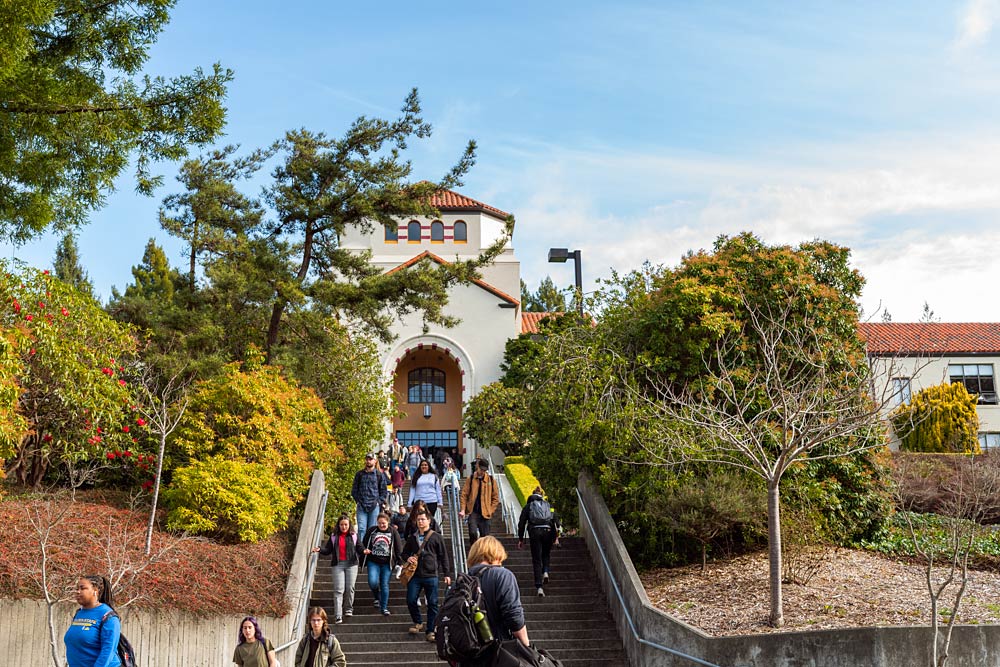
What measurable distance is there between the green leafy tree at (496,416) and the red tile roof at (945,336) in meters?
13.9

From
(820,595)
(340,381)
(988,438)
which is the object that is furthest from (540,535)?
(988,438)

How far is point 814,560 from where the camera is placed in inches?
531

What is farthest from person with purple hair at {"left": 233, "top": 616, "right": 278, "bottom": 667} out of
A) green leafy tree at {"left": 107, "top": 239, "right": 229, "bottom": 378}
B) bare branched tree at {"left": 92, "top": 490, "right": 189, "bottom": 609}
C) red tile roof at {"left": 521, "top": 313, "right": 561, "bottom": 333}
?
red tile roof at {"left": 521, "top": 313, "right": 561, "bottom": 333}

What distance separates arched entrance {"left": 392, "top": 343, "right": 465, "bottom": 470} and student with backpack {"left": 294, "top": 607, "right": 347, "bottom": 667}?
29.8 meters

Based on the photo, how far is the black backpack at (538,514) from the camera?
1397cm

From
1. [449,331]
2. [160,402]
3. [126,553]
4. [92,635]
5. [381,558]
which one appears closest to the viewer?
[92,635]

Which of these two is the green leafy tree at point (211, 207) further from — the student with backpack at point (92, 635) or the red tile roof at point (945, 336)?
the red tile roof at point (945, 336)

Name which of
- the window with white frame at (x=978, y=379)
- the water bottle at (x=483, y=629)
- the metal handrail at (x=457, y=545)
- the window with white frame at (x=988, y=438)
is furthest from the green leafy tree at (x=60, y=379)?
the window with white frame at (x=988, y=438)

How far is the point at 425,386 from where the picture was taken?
132 ft

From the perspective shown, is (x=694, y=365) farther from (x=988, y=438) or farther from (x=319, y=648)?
(x=988, y=438)

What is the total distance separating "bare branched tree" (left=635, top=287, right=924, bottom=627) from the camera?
41.3 feet

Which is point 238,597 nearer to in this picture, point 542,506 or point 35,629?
point 35,629

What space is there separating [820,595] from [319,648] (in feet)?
22.6

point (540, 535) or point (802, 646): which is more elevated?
point (540, 535)
